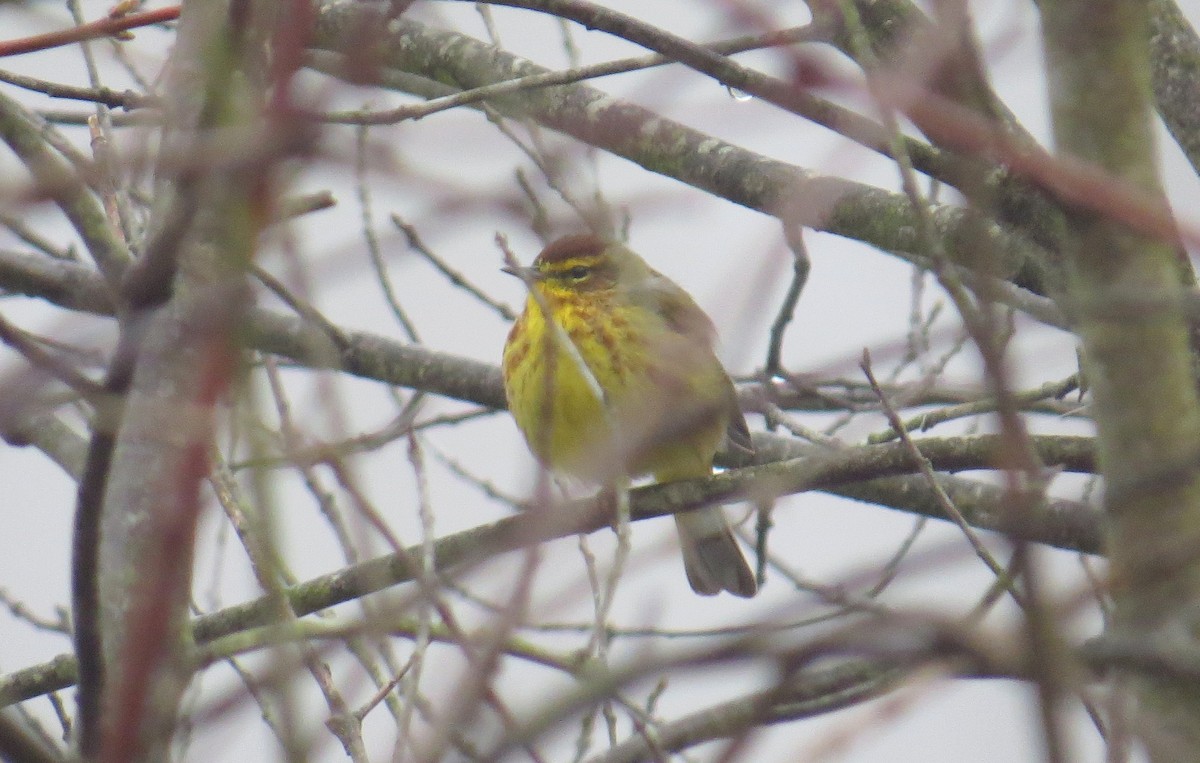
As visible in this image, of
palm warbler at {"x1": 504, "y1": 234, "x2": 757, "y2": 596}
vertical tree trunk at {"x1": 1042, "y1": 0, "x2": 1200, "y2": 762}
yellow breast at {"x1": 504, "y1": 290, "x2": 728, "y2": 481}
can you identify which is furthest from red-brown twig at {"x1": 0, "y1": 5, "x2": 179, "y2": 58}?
yellow breast at {"x1": 504, "y1": 290, "x2": 728, "y2": 481}

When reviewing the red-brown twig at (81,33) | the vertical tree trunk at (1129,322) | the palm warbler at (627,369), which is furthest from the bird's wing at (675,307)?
the vertical tree trunk at (1129,322)

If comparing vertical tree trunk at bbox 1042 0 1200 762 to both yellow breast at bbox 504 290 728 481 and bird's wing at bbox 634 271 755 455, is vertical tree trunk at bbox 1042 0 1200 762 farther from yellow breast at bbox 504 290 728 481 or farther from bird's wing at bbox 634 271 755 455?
bird's wing at bbox 634 271 755 455

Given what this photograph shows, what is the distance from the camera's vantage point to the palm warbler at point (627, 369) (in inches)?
221

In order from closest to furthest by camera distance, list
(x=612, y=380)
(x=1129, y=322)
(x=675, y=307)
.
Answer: (x=1129, y=322)
(x=612, y=380)
(x=675, y=307)

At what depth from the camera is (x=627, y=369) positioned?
6.02 meters

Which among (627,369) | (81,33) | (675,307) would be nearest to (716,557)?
(675,307)

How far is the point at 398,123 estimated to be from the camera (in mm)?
3285

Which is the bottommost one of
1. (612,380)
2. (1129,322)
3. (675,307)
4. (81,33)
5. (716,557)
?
(1129,322)

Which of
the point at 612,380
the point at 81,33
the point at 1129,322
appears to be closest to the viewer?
the point at 1129,322

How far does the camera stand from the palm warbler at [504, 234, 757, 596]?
5605 millimetres

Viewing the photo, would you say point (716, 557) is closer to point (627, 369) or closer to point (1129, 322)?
point (627, 369)

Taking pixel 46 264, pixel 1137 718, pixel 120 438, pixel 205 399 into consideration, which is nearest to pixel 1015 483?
pixel 1137 718

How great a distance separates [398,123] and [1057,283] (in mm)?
1794

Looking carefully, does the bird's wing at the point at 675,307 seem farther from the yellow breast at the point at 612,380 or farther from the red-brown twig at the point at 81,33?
the red-brown twig at the point at 81,33
